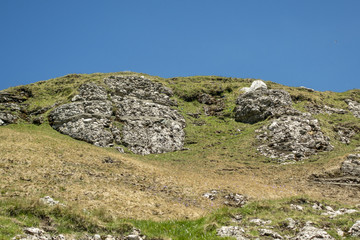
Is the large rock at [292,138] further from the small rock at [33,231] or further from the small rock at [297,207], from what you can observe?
the small rock at [33,231]

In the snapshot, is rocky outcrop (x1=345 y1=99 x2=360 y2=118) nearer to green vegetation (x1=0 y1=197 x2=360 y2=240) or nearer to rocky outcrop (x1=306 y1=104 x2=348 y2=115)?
rocky outcrop (x1=306 y1=104 x2=348 y2=115)

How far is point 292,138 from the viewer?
40.6 meters

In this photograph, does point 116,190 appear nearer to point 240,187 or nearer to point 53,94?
point 240,187

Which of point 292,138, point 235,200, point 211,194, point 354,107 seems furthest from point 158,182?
point 354,107

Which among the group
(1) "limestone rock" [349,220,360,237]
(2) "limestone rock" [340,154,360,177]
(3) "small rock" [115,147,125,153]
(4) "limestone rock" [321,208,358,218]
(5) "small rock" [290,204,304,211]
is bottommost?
(1) "limestone rock" [349,220,360,237]

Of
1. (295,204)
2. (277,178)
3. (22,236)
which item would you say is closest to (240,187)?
(277,178)

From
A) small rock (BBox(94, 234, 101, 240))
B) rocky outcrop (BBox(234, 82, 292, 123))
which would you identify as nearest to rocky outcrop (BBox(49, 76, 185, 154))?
rocky outcrop (BBox(234, 82, 292, 123))

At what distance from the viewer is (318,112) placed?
54.3 metres

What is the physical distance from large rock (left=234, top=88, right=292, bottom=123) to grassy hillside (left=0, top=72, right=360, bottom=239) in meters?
2.82

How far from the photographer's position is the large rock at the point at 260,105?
169ft

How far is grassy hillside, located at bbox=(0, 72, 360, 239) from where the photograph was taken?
523 inches

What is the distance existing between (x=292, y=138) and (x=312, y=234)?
31145 mm

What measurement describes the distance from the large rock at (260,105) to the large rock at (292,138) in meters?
4.93

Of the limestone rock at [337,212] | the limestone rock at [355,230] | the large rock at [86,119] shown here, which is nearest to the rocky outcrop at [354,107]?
the limestone rock at [337,212]
